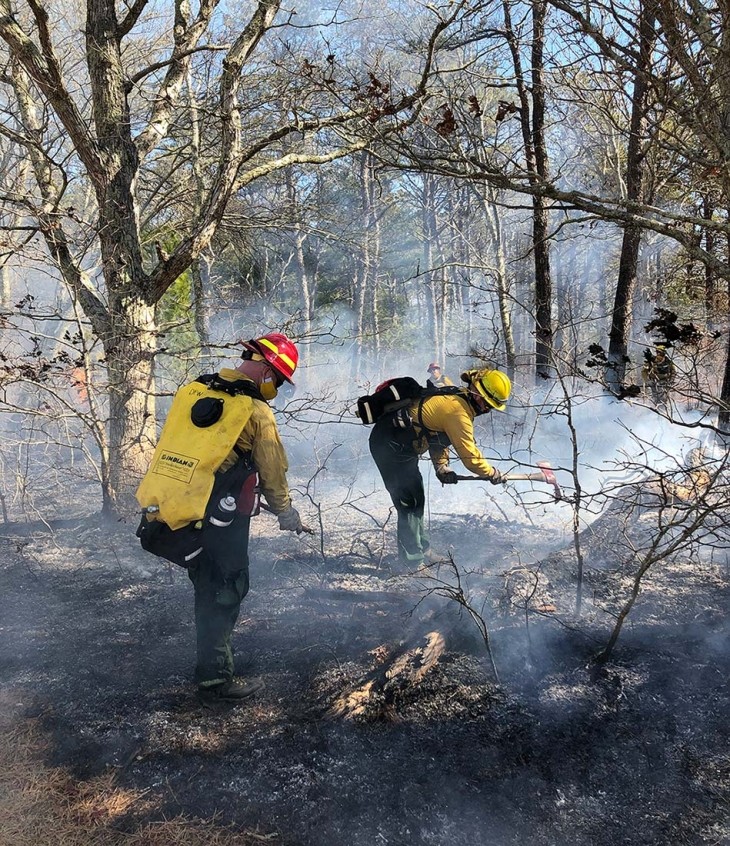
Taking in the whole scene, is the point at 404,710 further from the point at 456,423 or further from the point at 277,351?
the point at 456,423

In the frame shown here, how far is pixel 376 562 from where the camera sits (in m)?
5.17

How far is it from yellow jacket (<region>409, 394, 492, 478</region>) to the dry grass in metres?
2.97

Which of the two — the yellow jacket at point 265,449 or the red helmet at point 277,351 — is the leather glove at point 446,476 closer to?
the yellow jacket at point 265,449

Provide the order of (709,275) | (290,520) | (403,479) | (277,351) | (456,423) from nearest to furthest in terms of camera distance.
A: (277,351), (290,520), (456,423), (403,479), (709,275)

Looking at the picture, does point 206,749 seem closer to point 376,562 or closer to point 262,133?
point 376,562

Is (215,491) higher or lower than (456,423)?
lower

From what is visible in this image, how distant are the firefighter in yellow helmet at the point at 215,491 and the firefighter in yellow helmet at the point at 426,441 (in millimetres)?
1739

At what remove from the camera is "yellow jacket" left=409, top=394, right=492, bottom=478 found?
4574 mm

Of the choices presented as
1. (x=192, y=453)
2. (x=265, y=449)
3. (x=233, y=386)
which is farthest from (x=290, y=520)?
(x=233, y=386)

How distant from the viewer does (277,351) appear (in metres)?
3.37

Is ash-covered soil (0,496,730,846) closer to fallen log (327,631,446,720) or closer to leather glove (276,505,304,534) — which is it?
fallen log (327,631,446,720)

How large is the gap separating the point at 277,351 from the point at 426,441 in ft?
6.36

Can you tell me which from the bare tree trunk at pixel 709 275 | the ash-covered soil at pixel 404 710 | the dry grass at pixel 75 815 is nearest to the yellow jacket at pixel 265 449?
the ash-covered soil at pixel 404 710

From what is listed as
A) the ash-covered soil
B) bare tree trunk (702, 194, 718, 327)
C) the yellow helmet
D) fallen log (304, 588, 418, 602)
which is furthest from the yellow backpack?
bare tree trunk (702, 194, 718, 327)
